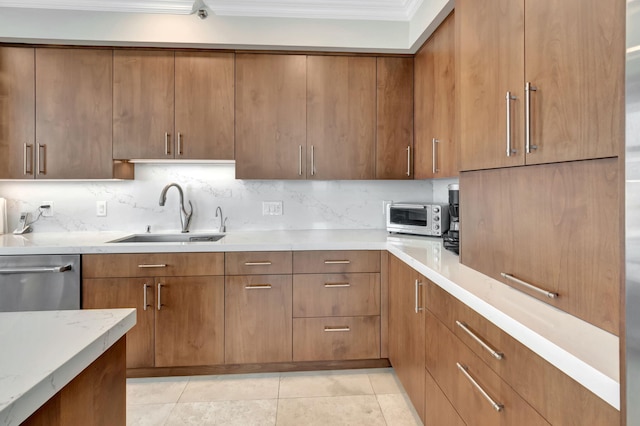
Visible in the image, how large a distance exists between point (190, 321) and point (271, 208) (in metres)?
1.08

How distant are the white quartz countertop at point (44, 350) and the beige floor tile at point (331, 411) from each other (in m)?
1.41

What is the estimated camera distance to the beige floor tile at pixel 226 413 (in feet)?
6.49

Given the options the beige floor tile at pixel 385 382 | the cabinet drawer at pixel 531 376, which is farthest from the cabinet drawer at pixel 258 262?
the cabinet drawer at pixel 531 376

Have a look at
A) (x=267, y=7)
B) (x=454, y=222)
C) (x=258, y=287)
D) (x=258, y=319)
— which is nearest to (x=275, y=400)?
(x=258, y=319)

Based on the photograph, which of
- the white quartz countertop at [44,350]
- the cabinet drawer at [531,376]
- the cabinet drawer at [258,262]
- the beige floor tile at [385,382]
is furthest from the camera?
the cabinet drawer at [258,262]

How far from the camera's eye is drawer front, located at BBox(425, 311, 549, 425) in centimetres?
101

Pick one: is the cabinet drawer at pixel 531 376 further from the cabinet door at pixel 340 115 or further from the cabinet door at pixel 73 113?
the cabinet door at pixel 73 113

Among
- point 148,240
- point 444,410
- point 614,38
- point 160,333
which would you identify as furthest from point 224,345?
point 614,38

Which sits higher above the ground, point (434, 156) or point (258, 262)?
point (434, 156)

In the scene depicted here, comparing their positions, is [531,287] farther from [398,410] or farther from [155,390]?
[155,390]

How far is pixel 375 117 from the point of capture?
276 centimetres

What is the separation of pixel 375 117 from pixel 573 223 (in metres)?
1.93

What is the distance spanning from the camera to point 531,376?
930 mm

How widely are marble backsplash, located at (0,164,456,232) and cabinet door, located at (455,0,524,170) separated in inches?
56.7
